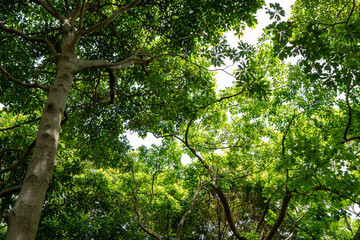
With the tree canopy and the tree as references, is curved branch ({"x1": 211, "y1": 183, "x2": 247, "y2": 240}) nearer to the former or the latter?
the tree canopy

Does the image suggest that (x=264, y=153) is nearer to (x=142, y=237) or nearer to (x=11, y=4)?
(x=142, y=237)

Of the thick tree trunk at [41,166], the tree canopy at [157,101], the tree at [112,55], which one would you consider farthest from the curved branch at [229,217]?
the thick tree trunk at [41,166]

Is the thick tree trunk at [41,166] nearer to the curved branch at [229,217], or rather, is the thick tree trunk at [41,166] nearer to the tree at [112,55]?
the tree at [112,55]

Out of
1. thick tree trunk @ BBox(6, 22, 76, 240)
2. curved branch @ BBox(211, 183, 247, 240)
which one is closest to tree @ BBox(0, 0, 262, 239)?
thick tree trunk @ BBox(6, 22, 76, 240)

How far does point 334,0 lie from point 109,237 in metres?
10.4

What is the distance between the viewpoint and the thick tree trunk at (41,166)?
2002 millimetres

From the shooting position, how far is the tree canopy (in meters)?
3.86

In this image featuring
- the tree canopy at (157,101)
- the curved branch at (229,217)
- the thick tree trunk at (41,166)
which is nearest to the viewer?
the thick tree trunk at (41,166)

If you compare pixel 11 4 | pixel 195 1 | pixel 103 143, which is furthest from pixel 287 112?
pixel 11 4

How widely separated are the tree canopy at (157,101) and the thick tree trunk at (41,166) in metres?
0.01

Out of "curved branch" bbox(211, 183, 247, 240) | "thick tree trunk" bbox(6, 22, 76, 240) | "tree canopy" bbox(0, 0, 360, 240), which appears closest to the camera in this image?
"thick tree trunk" bbox(6, 22, 76, 240)

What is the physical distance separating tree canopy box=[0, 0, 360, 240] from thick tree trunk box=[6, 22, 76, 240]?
1 cm

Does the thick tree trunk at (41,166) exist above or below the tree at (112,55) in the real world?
below

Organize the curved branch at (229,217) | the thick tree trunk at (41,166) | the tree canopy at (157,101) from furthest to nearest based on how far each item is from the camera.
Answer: the curved branch at (229,217), the tree canopy at (157,101), the thick tree trunk at (41,166)
